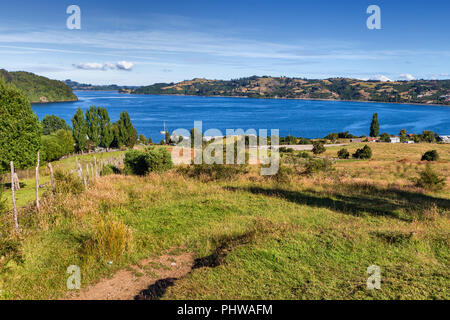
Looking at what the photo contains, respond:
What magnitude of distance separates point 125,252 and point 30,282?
196cm

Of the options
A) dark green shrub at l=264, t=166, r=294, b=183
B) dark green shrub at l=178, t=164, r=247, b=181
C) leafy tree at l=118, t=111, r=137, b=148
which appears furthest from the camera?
leafy tree at l=118, t=111, r=137, b=148

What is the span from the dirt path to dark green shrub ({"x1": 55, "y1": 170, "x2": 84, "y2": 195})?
6.79 m

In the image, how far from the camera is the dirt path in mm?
5402

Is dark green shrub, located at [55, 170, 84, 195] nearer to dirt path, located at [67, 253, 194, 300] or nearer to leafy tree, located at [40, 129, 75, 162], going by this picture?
dirt path, located at [67, 253, 194, 300]

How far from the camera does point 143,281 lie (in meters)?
5.90

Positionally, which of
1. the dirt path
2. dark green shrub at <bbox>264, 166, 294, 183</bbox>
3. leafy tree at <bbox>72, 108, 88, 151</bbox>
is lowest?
the dirt path

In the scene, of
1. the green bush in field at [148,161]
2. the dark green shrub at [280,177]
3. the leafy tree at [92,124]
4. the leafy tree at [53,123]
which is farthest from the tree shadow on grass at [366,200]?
the leafy tree at [53,123]

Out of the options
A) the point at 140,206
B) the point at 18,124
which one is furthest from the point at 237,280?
the point at 18,124

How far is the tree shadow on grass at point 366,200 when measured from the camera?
10336 mm

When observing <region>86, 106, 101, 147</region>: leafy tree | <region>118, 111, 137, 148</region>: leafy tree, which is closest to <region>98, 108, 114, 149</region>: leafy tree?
<region>86, 106, 101, 147</region>: leafy tree

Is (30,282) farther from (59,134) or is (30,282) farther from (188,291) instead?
(59,134)

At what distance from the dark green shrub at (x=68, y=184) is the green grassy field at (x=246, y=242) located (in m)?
0.47

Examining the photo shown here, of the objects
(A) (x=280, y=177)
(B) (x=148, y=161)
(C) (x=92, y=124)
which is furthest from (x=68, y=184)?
(C) (x=92, y=124)

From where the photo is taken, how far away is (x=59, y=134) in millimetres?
48000
